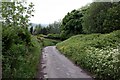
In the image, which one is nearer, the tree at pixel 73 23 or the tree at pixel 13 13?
the tree at pixel 13 13

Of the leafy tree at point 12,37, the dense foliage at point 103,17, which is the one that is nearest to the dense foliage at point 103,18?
the dense foliage at point 103,17

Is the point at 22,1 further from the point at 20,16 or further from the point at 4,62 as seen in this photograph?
the point at 4,62

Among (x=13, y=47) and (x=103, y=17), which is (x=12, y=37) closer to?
(x=13, y=47)

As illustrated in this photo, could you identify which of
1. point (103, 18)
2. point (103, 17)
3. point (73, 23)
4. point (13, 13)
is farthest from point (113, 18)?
point (73, 23)

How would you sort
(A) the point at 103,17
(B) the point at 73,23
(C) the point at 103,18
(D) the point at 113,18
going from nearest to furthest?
(D) the point at 113,18 < (A) the point at 103,17 < (C) the point at 103,18 < (B) the point at 73,23

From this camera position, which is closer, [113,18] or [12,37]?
[12,37]

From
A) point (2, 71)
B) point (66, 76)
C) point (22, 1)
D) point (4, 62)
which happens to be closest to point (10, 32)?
point (4, 62)

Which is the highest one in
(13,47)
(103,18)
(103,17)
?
(103,17)

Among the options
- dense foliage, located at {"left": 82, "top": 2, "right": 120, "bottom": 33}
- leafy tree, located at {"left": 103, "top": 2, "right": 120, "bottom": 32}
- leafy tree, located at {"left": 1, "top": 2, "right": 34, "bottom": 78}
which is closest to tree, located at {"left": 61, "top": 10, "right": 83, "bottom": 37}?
dense foliage, located at {"left": 82, "top": 2, "right": 120, "bottom": 33}

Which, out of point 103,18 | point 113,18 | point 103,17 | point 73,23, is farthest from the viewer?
point 73,23

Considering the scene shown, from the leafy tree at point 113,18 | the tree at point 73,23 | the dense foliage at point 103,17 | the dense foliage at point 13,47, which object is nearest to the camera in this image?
the dense foliage at point 13,47

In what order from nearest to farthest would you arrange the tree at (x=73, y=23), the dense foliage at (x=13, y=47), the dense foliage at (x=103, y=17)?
1. the dense foliage at (x=13, y=47)
2. the dense foliage at (x=103, y=17)
3. the tree at (x=73, y=23)

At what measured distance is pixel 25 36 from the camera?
20.8 metres

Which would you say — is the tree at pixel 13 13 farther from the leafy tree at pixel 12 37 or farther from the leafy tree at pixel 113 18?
the leafy tree at pixel 113 18
